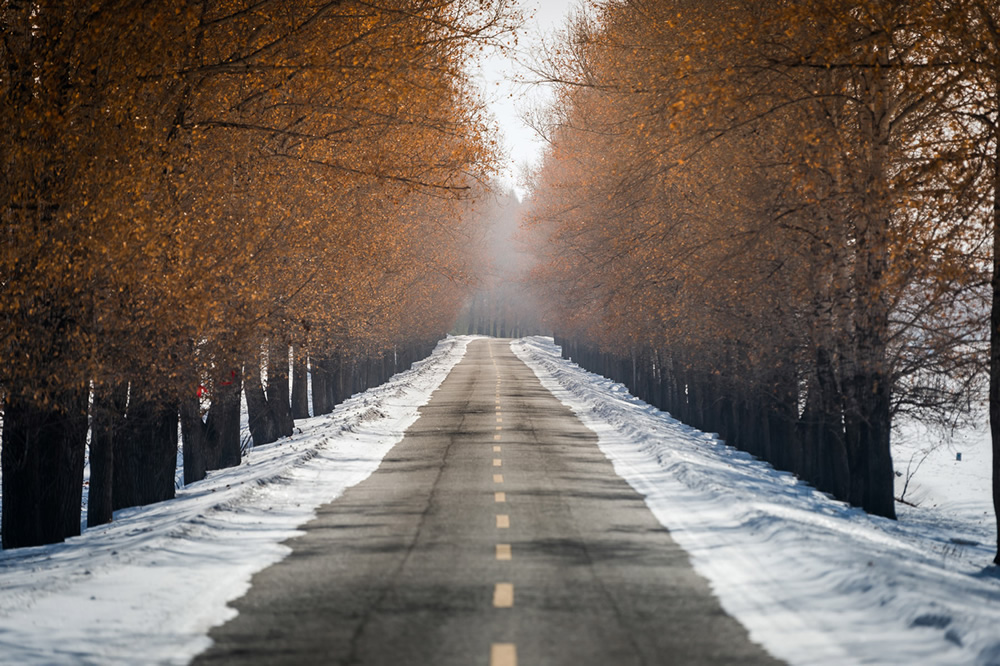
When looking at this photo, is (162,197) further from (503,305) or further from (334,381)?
(503,305)

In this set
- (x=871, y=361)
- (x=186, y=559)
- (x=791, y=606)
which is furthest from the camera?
(x=871, y=361)

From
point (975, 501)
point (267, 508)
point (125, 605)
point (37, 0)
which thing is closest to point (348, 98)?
point (37, 0)

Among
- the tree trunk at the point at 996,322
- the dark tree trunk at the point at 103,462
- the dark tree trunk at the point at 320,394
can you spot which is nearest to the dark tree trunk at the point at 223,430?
the dark tree trunk at the point at 103,462

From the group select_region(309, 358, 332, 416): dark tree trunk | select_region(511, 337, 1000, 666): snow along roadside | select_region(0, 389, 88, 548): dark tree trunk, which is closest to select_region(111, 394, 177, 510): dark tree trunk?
select_region(0, 389, 88, 548): dark tree trunk

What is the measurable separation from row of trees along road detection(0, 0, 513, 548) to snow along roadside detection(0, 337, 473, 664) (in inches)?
63.0

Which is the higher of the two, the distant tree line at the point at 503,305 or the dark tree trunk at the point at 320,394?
the distant tree line at the point at 503,305

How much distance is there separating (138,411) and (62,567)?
7046 millimetres

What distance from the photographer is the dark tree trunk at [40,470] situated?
559 inches

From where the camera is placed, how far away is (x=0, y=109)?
11695mm

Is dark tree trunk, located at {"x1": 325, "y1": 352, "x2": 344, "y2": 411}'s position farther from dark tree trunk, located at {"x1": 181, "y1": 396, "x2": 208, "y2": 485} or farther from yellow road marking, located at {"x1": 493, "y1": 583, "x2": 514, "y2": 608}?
yellow road marking, located at {"x1": 493, "y1": 583, "x2": 514, "y2": 608}

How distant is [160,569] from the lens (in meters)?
10.4

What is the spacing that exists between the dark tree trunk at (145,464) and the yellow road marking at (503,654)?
12.7 m

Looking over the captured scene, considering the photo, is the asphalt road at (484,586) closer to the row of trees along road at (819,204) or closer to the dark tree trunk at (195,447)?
the row of trees along road at (819,204)

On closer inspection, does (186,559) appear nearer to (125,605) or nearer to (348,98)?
(125,605)
